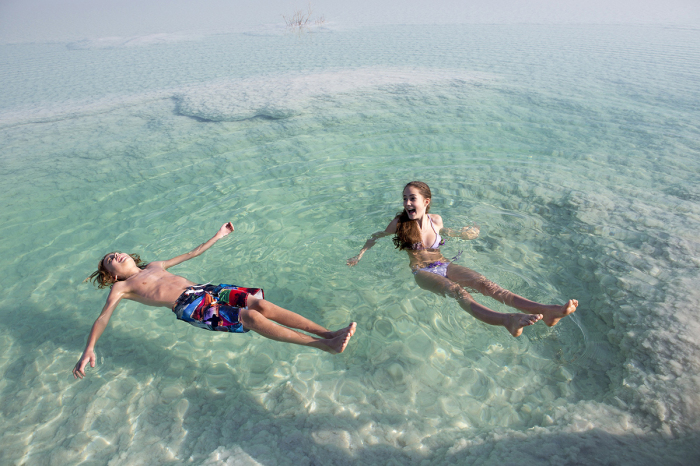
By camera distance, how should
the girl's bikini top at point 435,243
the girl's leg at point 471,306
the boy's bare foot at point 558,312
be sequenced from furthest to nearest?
the girl's bikini top at point 435,243 < the girl's leg at point 471,306 < the boy's bare foot at point 558,312

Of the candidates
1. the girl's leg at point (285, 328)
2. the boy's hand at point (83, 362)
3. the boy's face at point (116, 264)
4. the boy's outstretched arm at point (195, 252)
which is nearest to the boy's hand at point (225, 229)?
the boy's outstretched arm at point (195, 252)

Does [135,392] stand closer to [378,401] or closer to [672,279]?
[378,401]

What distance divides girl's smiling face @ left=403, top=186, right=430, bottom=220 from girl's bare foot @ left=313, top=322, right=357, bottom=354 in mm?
1525

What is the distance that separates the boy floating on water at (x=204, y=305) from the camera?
3.25m

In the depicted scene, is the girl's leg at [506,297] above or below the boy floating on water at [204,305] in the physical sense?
above

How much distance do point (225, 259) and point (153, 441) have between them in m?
2.12

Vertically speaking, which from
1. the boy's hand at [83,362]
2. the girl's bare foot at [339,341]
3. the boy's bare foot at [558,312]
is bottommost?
the boy's hand at [83,362]

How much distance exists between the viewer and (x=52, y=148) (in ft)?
25.5

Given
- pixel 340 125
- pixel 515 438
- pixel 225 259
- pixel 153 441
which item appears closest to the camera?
pixel 515 438

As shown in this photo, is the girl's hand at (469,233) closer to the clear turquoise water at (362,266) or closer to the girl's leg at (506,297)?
the clear turquoise water at (362,266)

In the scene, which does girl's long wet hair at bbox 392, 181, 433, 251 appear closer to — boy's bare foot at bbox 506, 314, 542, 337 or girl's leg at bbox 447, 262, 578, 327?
girl's leg at bbox 447, 262, 578, 327

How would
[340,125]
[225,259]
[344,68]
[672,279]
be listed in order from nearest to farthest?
[672,279] < [225,259] < [340,125] < [344,68]

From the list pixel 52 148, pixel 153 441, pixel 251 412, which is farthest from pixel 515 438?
pixel 52 148

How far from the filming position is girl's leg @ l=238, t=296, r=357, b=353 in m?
3.09
